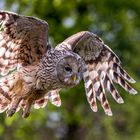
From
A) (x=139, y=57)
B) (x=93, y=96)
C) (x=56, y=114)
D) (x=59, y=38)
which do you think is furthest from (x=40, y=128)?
(x=93, y=96)

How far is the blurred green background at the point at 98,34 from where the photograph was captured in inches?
566

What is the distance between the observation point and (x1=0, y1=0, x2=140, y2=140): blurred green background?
14.4 metres

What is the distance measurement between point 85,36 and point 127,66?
9.79 metres

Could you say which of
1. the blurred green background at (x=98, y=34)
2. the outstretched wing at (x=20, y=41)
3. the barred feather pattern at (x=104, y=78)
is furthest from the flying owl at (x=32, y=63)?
the blurred green background at (x=98, y=34)

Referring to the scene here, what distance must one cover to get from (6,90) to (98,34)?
9001 millimetres

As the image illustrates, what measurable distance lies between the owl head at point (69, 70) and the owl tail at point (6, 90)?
18.5 inches

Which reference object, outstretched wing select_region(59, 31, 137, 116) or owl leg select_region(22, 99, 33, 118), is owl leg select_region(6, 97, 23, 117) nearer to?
owl leg select_region(22, 99, 33, 118)

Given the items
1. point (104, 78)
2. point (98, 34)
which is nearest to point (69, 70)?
point (104, 78)

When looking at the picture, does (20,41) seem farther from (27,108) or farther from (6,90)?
(27,108)

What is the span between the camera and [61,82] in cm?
625

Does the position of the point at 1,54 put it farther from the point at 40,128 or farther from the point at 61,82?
the point at 40,128

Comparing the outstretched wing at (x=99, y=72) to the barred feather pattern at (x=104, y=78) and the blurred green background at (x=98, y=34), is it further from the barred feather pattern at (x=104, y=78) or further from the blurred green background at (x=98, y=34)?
the blurred green background at (x=98, y=34)

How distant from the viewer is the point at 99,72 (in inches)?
279

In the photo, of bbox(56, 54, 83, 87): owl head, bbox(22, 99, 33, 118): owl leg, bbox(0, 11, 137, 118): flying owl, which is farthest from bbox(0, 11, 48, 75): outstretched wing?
bbox(22, 99, 33, 118): owl leg
